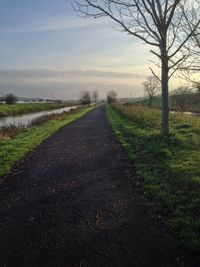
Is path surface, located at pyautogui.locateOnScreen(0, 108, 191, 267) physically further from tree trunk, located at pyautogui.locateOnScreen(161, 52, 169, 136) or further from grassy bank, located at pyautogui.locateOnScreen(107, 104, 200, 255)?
tree trunk, located at pyautogui.locateOnScreen(161, 52, 169, 136)

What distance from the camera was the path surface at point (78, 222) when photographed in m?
4.89

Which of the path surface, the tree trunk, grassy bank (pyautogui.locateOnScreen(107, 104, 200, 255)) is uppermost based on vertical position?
the tree trunk

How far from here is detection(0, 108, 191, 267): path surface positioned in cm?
489

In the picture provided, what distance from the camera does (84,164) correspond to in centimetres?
1141

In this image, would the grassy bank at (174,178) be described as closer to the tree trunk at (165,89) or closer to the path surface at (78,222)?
the path surface at (78,222)

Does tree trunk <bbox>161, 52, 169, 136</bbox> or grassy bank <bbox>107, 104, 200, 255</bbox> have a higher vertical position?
tree trunk <bbox>161, 52, 169, 136</bbox>

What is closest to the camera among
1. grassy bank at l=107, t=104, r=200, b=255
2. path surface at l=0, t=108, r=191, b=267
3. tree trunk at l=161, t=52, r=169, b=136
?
path surface at l=0, t=108, r=191, b=267

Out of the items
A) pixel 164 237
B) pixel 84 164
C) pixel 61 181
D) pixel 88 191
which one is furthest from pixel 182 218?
pixel 84 164

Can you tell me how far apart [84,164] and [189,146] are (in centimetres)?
417

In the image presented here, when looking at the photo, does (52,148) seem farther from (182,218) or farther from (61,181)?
(182,218)

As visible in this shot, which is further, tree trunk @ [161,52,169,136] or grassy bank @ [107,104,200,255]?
tree trunk @ [161,52,169,136]

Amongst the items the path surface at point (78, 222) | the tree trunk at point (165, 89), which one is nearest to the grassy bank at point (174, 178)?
the path surface at point (78, 222)

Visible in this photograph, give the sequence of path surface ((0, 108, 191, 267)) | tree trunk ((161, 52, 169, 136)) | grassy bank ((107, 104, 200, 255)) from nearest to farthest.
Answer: path surface ((0, 108, 191, 267))
grassy bank ((107, 104, 200, 255))
tree trunk ((161, 52, 169, 136))

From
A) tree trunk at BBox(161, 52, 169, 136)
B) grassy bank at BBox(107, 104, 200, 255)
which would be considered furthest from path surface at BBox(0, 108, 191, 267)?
tree trunk at BBox(161, 52, 169, 136)
